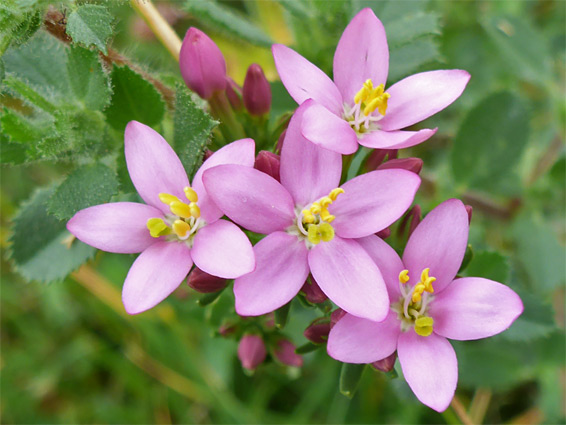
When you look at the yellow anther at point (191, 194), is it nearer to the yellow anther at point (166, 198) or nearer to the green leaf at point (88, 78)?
the yellow anther at point (166, 198)

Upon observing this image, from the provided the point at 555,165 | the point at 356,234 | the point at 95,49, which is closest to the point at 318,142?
the point at 356,234

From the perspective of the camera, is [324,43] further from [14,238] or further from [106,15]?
[14,238]

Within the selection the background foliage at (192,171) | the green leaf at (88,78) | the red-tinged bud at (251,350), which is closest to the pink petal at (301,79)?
the background foliage at (192,171)

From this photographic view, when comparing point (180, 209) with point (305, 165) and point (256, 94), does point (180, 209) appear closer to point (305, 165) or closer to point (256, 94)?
point (305, 165)

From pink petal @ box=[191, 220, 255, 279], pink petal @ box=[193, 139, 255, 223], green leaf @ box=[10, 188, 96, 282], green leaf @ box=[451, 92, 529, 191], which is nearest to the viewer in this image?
pink petal @ box=[191, 220, 255, 279]

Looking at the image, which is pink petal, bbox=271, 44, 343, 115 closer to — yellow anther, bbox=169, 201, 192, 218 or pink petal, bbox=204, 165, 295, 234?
pink petal, bbox=204, 165, 295, 234

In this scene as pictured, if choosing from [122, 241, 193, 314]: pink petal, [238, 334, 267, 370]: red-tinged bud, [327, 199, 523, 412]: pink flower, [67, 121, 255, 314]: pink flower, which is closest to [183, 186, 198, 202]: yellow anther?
[67, 121, 255, 314]: pink flower
